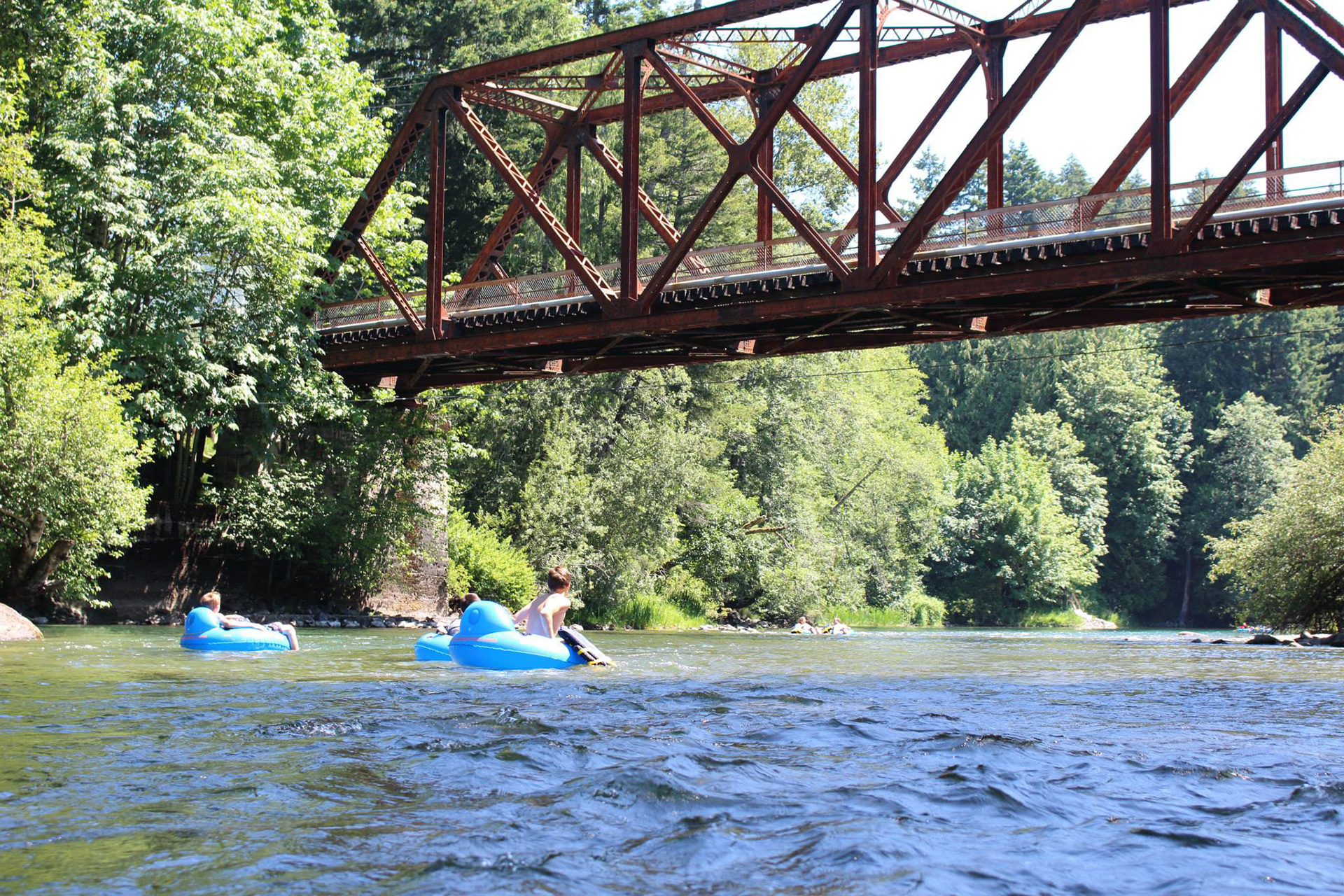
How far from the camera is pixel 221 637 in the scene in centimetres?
1953

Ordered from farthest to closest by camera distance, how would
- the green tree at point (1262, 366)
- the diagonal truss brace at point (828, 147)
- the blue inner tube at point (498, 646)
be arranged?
the green tree at point (1262, 366)
the diagonal truss brace at point (828, 147)
the blue inner tube at point (498, 646)

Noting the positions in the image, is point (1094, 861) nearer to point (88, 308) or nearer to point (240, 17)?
point (88, 308)

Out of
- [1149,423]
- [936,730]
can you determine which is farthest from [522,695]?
[1149,423]

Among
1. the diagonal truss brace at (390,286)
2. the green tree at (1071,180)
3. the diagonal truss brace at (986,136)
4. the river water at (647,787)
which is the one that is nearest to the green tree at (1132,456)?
the green tree at (1071,180)

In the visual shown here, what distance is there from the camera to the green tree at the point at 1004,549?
2566 inches

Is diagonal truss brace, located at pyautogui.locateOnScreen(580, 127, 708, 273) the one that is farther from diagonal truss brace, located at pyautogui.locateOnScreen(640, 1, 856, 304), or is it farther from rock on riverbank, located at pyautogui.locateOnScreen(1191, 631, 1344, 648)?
rock on riverbank, located at pyautogui.locateOnScreen(1191, 631, 1344, 648)

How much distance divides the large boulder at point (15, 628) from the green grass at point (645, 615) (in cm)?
1812

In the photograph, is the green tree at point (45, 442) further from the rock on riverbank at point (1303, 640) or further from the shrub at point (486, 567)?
the rock on riverbank at point (1303, 640)

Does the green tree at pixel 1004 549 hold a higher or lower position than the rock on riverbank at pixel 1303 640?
higher

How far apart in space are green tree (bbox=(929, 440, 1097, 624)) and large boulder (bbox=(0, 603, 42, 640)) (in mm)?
49011

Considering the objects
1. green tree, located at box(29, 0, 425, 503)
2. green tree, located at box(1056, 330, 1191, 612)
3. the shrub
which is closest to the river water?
green tree, located at box(29, 0, 425, 503)

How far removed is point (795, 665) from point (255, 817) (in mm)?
13934

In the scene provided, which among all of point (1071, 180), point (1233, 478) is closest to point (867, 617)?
point (1233, 478)

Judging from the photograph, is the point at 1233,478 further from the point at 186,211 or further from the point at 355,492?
the point at 186,211
